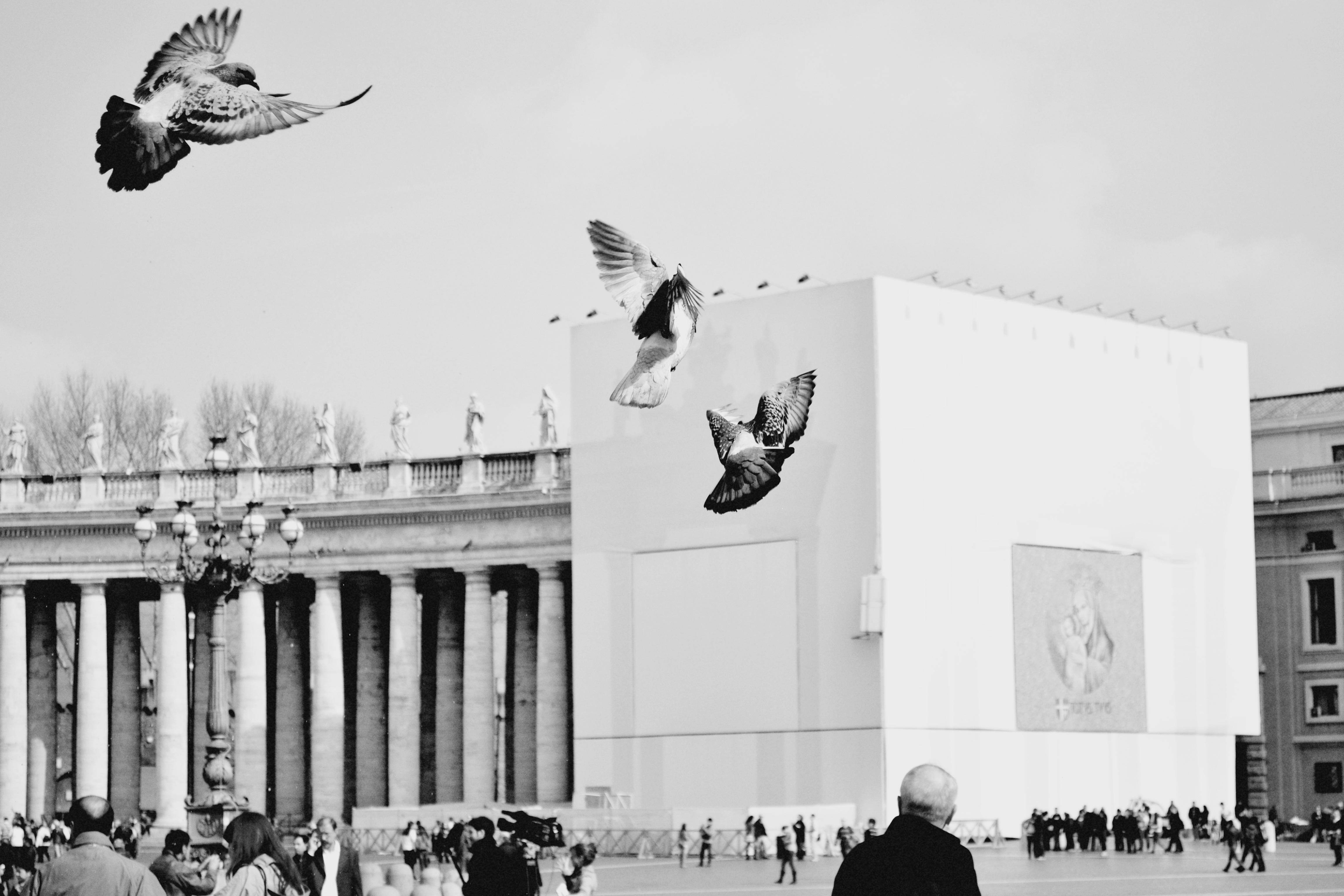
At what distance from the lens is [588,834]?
58.3 metres

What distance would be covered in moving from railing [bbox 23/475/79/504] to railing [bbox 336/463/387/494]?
7.61 m

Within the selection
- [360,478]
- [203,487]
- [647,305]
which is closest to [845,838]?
[360,478]

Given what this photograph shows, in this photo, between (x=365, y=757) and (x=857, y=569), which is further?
(x=365, y=757)

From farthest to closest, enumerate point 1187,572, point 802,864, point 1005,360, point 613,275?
point 1187,572, point 1005,360, point 802,864, point 613,275

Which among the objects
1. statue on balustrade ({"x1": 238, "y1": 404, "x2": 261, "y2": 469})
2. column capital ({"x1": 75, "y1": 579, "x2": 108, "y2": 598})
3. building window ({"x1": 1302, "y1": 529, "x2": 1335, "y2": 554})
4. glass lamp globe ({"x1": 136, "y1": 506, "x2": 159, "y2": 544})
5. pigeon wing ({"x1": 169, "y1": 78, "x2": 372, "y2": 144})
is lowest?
column capital ({"x1": 75, "y1": 579, "x2": 108, "y2": 598})

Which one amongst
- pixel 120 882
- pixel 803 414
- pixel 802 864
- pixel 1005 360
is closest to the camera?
pixel 120 882

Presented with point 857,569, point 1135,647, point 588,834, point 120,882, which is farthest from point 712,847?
point 120,882

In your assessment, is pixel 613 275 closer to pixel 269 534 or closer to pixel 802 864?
pixel 802 864

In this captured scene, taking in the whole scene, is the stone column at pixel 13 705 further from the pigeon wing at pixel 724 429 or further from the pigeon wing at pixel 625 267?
the pigeon wing at pixel 625 267

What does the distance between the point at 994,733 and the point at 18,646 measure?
1076 inches

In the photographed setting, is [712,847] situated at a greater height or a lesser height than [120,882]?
lesser

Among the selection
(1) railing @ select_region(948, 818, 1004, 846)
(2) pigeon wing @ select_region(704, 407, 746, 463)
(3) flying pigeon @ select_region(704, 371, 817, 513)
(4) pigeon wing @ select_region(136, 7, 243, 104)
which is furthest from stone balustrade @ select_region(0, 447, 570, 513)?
(4) pigeon wing @ select_region(136, 7, 243, 104)

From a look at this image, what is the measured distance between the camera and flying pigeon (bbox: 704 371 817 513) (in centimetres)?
2078

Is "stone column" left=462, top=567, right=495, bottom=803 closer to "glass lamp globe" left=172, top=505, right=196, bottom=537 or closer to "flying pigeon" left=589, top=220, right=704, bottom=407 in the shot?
"glass lamp globe" left=172, top=505, right=196, bottom=537
